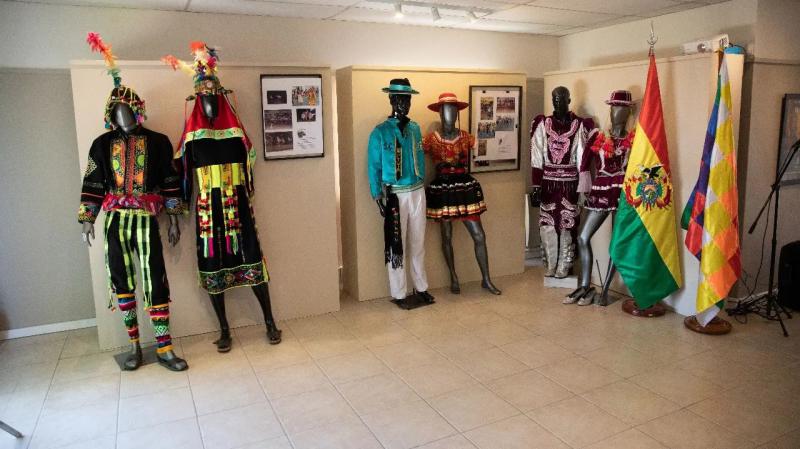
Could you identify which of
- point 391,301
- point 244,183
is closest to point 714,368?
point 391,301

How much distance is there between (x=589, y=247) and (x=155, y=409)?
358cm

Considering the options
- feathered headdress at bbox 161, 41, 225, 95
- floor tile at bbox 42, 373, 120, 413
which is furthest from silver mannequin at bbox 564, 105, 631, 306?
floor tile at bbox 42, 373, 120, 413

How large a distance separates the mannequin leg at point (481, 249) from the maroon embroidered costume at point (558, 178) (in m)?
0.59

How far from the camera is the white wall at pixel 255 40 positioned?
4.45 meters

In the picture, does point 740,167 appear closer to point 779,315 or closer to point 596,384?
point 779,315

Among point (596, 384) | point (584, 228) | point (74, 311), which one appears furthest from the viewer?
point (584, 228)

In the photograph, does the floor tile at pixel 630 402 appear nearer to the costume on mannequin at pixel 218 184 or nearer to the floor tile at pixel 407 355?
the floor tile at pixel 407 355

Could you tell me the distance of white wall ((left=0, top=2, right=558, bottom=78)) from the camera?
4449 mm

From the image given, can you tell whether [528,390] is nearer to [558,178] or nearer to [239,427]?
[239,427]

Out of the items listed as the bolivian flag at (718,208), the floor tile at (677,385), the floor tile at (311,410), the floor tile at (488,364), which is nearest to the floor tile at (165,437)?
the floor tile at (311,410)

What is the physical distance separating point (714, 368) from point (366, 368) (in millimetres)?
2215

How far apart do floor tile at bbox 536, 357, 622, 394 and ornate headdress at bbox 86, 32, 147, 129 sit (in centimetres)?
306

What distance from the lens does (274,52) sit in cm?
527

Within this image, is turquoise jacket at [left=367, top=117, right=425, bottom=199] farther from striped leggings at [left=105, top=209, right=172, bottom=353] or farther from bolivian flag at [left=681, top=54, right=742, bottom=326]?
bolivian flag at [left=681, top=54, right=742, bottom=326]
